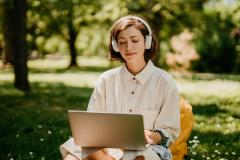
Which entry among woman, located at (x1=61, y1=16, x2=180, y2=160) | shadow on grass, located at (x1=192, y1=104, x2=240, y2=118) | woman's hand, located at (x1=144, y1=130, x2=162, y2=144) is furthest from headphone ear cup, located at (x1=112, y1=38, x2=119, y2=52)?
shadow on grass, located at (x1=192, y1=104, x2=240, y2=118)

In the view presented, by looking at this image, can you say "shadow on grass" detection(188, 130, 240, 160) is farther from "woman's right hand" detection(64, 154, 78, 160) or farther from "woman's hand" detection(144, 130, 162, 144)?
"woman's right hand" detection(64, 154, 78, 160)

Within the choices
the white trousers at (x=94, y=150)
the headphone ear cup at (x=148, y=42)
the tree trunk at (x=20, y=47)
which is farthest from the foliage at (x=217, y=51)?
the white trousers at (x=94, y=150)

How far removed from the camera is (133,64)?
414 cm

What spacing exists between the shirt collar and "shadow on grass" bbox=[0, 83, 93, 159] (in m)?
2.90

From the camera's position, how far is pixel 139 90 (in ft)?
13.5

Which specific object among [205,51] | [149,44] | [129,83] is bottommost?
[205,51]

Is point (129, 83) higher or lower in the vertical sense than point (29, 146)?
higher

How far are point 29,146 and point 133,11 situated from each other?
9.22 m

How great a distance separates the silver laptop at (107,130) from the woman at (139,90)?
134 millimetres

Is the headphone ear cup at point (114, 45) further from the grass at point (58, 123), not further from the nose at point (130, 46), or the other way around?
the grass at point (58, 123)

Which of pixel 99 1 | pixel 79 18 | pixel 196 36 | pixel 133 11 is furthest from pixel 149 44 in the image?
pixel 79 18

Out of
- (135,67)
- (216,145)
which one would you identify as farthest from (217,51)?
(135,67)

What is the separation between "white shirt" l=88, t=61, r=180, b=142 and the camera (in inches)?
157

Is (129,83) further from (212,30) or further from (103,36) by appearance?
(103,36)
